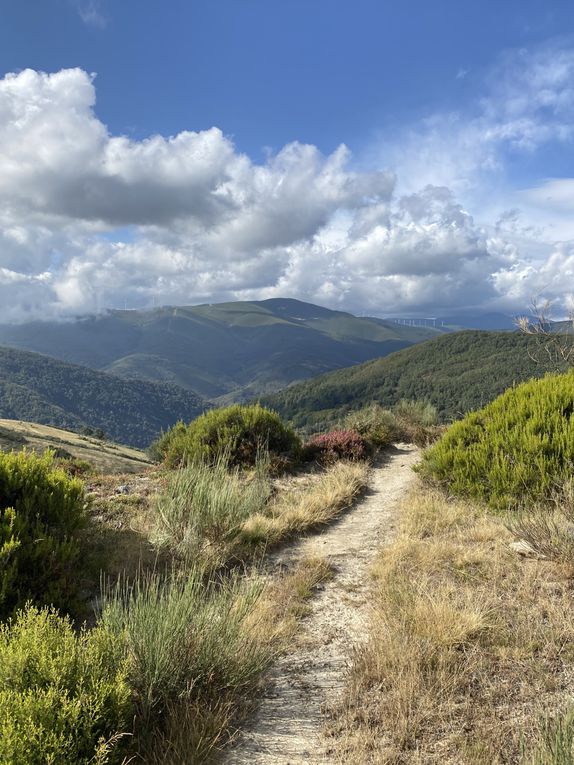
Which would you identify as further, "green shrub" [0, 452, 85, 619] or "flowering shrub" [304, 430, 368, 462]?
"flowering shrub" [304, 430, 368, 462]

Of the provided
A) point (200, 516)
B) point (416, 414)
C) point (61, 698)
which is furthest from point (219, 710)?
point (416, 414)

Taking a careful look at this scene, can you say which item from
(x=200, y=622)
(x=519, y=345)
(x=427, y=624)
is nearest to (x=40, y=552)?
(x=200, y=622)

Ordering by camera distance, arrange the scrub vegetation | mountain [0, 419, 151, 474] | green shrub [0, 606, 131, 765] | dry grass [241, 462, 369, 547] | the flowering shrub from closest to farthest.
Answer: green shrub [0, 606, 131, 765]
the scrub vegetation
dry grass [241, 462, 369, 547]
the flowering shrub
mountain [0, 419, 151, 474]

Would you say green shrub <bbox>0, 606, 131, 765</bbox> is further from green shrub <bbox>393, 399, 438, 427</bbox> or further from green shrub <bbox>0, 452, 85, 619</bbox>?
green shrub <bbox>393, 399, 438, 427</bbox>

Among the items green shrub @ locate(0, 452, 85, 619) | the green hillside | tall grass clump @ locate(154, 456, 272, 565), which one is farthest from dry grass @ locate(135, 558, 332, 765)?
the green hillside

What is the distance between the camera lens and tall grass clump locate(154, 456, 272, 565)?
19.3 feet

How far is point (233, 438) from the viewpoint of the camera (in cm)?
1141

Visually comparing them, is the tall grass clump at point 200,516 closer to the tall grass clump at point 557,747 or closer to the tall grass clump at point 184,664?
the tall grass clump at point 184,664

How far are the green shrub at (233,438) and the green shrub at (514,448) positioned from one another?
434 cm

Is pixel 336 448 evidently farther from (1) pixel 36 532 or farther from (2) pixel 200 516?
(1) pixel 36 532

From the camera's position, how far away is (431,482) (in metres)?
9.04

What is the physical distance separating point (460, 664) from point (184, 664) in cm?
204

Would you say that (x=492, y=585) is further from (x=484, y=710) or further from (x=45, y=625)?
(x=45, y=625)

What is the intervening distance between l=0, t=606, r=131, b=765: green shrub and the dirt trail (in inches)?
33.1
